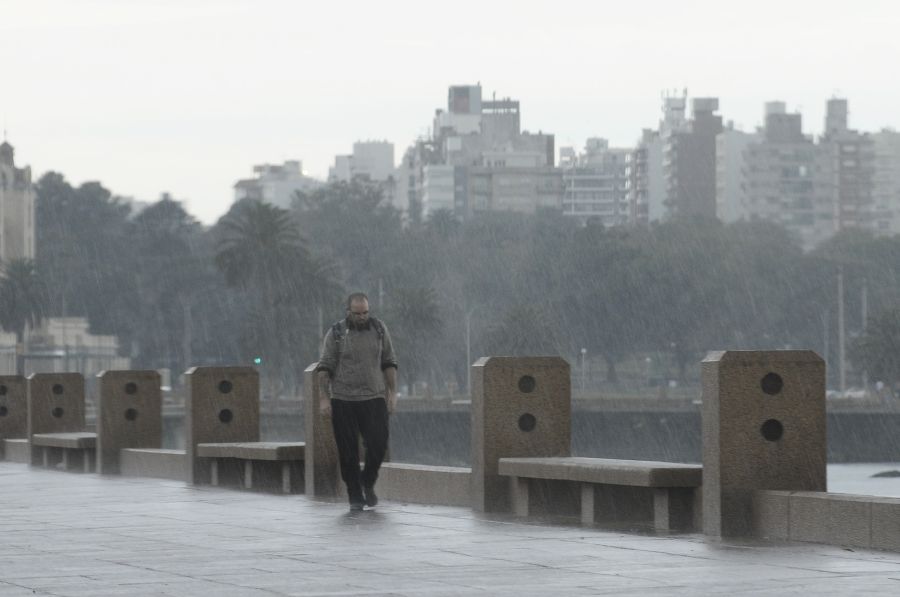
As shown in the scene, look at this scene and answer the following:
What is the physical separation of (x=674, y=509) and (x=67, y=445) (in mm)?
12644

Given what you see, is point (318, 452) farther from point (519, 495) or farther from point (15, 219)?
point (15, 219)

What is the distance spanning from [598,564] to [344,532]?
8.32 ft

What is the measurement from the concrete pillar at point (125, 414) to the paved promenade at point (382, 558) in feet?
25.5

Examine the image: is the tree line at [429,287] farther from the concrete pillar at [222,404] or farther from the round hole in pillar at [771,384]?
the round hole in pillar at [771,384]

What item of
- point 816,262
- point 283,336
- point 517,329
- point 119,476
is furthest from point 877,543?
point 816,262

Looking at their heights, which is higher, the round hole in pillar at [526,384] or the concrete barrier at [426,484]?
the round hole in pillar at [526,384]

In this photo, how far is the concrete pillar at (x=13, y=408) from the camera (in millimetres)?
29031

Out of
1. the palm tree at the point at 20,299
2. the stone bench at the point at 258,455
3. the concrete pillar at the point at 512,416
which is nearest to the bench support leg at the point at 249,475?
the stone bench at the point at 258,455

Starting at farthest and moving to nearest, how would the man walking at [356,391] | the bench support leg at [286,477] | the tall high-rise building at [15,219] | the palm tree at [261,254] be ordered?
the tall high-rise building at [15,219]
the palm tree at [261,254]
the bench support leg at [286,477]
the man walking at [356,391]

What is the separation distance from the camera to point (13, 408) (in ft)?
96.6

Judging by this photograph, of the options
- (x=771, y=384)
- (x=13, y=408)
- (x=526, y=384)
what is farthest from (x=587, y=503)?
(x=13, y=408)

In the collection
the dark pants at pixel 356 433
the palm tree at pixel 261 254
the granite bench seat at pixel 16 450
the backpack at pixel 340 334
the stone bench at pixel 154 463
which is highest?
the palm tree at pixel 261 254

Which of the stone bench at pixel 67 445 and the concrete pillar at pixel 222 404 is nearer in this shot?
the concrete pillar at pixel 222 404

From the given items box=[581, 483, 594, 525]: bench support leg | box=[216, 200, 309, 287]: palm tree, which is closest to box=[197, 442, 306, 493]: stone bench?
box=[581, 483, 594, 525]: bench support leg
